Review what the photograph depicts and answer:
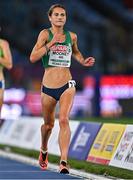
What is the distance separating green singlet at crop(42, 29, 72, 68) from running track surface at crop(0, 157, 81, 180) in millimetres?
1884

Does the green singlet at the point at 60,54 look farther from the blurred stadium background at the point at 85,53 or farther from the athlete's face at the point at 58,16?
the blurred stadium background at the point at 85,53

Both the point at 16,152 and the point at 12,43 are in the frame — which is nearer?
the point at 16,152

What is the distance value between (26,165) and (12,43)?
3032 centimetres

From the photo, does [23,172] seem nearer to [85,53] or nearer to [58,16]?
[58,16]

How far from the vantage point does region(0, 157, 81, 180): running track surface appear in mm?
11711

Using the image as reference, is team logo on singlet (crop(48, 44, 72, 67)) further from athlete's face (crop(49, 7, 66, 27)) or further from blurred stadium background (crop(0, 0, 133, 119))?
blurred stadium background (crop(0, 0, 133, 119))

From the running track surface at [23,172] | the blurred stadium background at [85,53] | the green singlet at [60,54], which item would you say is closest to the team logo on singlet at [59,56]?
the green singlet at [60,54]

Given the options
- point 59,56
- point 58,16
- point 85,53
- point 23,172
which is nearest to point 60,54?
point 59,56

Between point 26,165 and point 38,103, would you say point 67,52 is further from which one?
point 38,103

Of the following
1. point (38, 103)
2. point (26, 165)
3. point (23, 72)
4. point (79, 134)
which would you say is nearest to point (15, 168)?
point (26, 165)

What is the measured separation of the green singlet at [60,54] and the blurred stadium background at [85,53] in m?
25.2

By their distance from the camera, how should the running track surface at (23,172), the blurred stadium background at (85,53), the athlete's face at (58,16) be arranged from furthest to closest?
the blurred stadium background at (85,53) < the running track surface at (23,172) < the athlete's face at (58,16)

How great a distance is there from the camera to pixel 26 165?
47.8 ft

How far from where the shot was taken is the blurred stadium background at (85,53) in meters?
37.5
